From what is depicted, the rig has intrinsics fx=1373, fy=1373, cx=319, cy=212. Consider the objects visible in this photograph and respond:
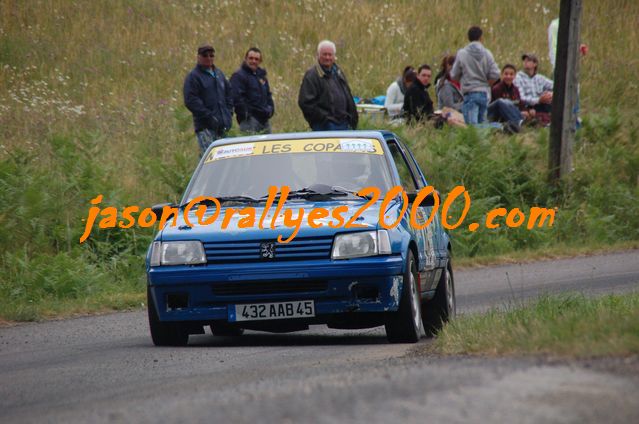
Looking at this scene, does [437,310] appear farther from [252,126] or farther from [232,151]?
[252,126]

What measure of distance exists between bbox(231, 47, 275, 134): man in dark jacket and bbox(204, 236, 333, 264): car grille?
1018 centimetres

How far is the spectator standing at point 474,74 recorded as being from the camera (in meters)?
23.4

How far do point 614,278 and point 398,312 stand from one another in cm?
641

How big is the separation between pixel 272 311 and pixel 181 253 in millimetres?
793

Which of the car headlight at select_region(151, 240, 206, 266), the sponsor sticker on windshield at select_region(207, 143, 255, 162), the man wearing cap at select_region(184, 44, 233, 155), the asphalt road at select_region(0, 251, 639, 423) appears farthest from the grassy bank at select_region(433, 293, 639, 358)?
the man wearing cap at select_region(184, 44, 233, 155)

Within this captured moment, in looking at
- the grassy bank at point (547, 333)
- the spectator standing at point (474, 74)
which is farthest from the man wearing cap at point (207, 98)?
the grassy bank at point (547, 333)

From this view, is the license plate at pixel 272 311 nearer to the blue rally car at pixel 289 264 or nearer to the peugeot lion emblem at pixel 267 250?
the blue rally car at pixel 289 264

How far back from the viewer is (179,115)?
20531 millimetres

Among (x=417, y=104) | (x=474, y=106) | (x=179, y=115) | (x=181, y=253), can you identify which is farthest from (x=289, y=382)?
(x=474, y=106)

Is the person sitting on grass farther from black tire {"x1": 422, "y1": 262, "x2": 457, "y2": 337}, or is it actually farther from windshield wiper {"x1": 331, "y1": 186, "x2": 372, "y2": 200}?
windshield wiper {"x1": 331, "y1": 186, "x2": 372, "y2": 200}

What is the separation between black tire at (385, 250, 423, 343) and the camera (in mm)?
9922

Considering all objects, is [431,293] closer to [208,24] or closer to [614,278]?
[614,278]

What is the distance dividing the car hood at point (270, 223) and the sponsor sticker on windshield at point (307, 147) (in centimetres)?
78

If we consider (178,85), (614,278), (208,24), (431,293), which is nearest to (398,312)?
(431,293)
